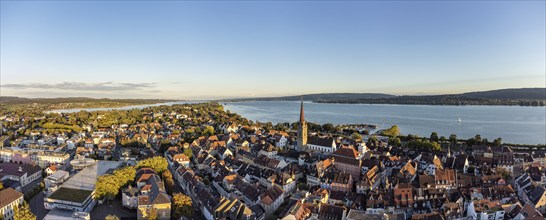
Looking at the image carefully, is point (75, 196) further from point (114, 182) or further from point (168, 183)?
point (168, 183)

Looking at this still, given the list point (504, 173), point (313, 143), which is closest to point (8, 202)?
point (313, 143)

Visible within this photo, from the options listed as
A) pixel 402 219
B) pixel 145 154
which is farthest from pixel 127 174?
pixel 402 219

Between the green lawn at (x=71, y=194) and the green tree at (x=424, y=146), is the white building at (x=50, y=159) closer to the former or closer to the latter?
the green lawn at (x=71, y=194)

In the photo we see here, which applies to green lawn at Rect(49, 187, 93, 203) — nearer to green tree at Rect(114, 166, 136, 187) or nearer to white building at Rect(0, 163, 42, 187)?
green tree at Rect(114, 166, 136, 187)

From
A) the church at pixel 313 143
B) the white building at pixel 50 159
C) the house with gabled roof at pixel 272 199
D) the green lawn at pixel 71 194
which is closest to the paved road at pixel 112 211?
the green lawn at pixel 71 194

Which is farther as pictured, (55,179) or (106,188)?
(55,179)

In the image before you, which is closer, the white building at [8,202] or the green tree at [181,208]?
the green tree at [181,208]

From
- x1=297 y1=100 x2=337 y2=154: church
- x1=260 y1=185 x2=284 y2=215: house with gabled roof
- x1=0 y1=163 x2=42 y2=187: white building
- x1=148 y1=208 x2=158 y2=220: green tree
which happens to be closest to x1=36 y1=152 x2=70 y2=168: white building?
x1=0 y1=163 x2=42 y2=187: white building

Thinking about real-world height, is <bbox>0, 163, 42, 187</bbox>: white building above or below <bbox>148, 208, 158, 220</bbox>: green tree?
below

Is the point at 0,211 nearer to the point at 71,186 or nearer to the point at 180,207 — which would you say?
the point at 71,186
